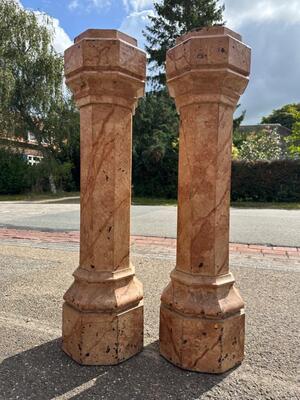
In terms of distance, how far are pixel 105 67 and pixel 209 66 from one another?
57 cm

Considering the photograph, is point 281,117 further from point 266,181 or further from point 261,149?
point 266,181

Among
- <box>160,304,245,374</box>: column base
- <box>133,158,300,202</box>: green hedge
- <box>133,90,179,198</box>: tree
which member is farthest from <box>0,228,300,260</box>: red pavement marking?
<box>133,90,179,198</box>: tree

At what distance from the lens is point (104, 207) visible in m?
2.03

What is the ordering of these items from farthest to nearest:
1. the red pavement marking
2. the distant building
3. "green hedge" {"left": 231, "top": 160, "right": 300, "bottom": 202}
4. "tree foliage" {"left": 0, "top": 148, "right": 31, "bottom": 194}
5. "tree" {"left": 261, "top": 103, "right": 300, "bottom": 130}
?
"tree" {"left": 261, "top": 103, "right": 300, "bottom": 130}, "tree foliage" {"left": 0, "top": 148, "right": 31, "bottom": 194}, the distant building, "green hedge" {"left": 231, "top": 160, "right": 300, "bottom": 202}, the red pavement marking

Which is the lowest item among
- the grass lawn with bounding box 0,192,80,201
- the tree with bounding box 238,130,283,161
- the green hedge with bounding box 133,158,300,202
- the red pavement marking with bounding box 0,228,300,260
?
the red pavement marking with bounding box 0,228,300,260

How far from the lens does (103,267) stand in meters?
2.07

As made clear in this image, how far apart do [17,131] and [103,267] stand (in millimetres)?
22955

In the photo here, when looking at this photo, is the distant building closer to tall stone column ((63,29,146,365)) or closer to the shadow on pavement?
tall stone column ((63,29,146,365))

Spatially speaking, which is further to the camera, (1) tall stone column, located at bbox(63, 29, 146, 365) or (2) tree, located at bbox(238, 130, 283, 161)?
(2) tree, located at bbox(238, 130, 283, 161)

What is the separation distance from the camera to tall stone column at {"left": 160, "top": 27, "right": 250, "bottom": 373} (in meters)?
1.90

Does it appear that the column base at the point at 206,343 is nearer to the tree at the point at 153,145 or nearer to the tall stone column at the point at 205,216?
the tall stone column at the point at 205,216

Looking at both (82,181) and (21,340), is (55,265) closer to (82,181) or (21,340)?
(21,340)

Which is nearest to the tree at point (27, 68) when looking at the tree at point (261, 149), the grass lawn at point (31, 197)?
the grass lawn at point (31, 197)

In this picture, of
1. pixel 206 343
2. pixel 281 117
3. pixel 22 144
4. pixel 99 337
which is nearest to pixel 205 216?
pixel 206 343
